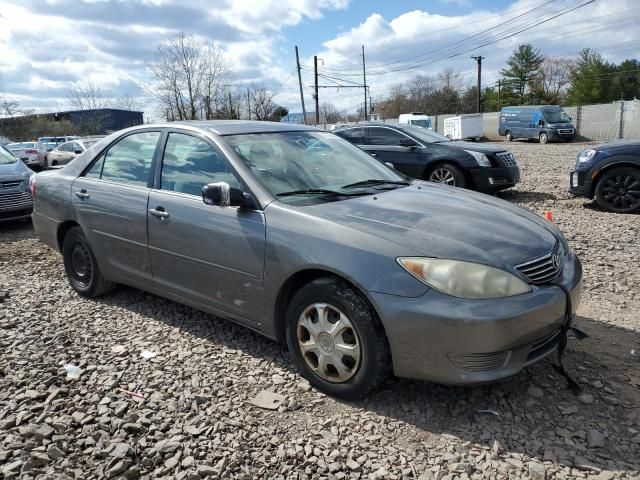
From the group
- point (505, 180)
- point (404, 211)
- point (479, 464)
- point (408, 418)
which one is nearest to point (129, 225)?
point (404, 211)

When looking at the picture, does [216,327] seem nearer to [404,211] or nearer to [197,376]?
[197,376]

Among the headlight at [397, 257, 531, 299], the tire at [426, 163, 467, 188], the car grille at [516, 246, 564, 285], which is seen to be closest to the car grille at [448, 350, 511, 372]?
the headlight at [397, 257, 531, 299]

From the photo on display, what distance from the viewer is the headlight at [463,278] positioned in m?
2.64

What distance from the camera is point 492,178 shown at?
9453mm

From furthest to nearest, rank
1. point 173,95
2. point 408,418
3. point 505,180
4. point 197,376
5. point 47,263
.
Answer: point 173,95 < point 505,180 < point 47,263 < point 197,376 < point 408,418

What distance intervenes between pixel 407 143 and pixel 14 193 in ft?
22.6

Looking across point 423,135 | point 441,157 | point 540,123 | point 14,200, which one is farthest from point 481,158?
point 540,123

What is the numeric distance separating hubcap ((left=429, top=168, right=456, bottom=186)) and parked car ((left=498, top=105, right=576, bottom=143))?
25145 millimetres

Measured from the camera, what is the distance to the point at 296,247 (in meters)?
3.06

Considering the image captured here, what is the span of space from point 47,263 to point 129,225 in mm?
2822

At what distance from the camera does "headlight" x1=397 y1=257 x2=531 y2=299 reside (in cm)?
264

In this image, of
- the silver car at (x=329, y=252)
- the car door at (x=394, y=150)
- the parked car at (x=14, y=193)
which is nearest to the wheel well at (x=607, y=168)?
the car door at (x=394, y=150)

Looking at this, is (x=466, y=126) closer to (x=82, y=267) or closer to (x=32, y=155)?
(x=32, y=155)

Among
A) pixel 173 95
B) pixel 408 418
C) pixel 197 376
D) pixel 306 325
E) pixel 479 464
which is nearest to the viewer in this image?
pixel 479 464
